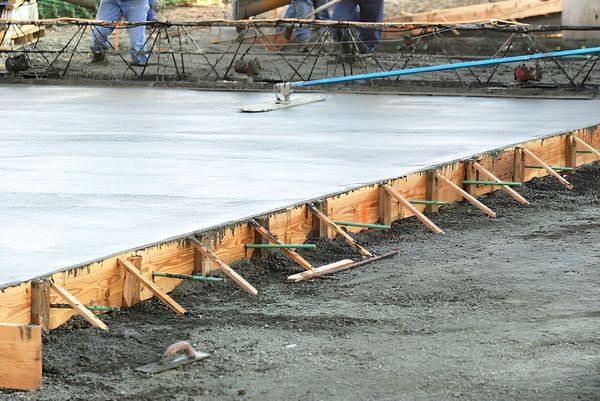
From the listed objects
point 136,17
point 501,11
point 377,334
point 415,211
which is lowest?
point 377,334

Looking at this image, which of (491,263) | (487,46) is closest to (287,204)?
(491,263)

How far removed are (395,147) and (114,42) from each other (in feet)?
44.6

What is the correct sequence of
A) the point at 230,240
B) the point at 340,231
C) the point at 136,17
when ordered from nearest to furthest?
1. the point at 230,240
2. the point at 340,231
3. the point at 136,17

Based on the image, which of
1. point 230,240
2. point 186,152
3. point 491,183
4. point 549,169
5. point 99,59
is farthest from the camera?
point 99,59

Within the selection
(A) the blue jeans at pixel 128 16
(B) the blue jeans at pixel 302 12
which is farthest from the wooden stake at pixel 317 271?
(B) the blue jeans at pixel 302 12

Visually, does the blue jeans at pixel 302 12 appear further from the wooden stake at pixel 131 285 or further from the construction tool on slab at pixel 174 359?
the construction tool on slab at pixel 174 359

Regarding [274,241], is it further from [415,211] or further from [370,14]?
[370,14]

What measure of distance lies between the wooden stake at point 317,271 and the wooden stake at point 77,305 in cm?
144

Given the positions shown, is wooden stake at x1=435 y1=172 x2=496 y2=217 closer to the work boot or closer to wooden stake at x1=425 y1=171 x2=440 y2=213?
wooden stake at x1=425 y1=171 x2=440 y2=213

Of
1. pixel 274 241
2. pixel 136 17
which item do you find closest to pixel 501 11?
pixel 136 17

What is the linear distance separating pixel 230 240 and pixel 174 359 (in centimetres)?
164

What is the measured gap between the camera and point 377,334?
591cm

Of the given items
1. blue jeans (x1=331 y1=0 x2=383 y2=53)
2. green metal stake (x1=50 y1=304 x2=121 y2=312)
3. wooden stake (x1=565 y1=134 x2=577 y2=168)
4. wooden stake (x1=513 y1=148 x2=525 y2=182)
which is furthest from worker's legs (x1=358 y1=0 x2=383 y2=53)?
green metal stake (x1=50 y1=304 x2=121 y2=312)

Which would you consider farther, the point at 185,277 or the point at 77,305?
the point at 185,277
